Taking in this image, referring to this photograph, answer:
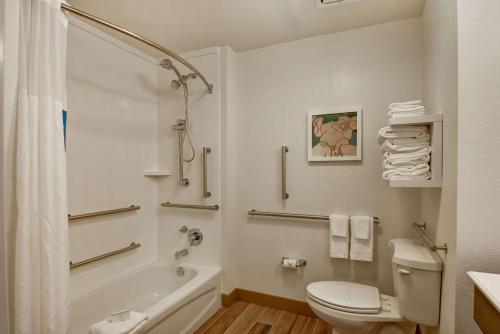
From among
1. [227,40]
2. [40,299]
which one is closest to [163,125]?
[227,40]

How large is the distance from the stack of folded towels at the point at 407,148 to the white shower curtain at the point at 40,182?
169 centimetres

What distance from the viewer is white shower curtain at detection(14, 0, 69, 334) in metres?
1.04

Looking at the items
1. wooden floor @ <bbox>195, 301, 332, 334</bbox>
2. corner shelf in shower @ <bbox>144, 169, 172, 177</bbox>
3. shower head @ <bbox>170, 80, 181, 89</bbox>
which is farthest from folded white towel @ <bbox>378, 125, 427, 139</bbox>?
corner shelf in shower @ <bbox>144, 169, 172, 177</bbox>

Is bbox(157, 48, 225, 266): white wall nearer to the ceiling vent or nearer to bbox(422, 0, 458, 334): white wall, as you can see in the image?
the ceiling vent

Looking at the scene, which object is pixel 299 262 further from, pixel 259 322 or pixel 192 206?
pixel 192 206

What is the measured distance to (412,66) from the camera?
1896mm

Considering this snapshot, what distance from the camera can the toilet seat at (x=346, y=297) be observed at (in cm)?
154

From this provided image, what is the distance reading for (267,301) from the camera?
232 cm

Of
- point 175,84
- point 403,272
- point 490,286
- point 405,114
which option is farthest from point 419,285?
point 175,84

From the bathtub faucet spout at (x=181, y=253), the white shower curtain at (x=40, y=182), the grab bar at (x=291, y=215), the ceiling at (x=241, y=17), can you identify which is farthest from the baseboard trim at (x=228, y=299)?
the ceiling at (x=241, y=17)

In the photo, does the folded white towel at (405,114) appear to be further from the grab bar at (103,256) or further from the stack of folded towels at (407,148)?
the grab bar at (103,256)

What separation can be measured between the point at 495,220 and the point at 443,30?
3.12 feet

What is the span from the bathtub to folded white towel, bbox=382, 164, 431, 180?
1.61 metres

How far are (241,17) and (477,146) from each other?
5.46 feet
